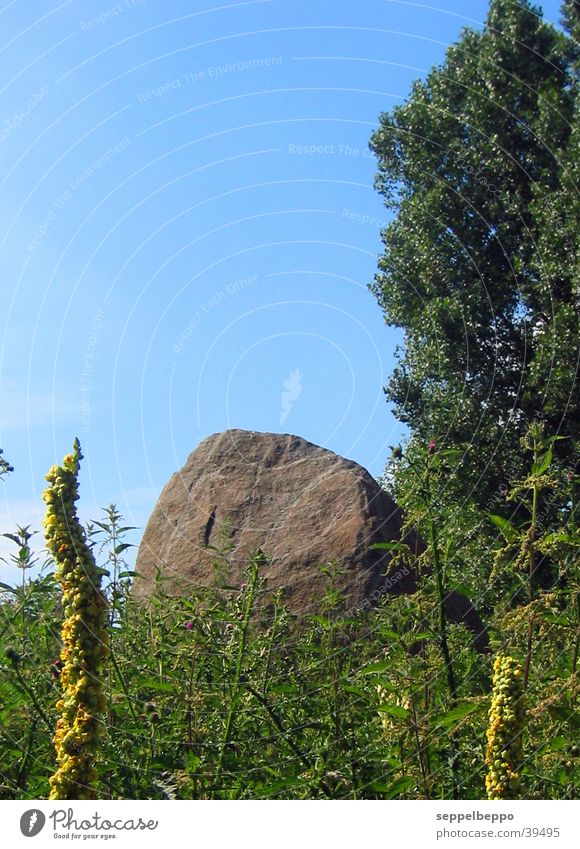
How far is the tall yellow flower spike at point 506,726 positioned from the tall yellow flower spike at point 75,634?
1018mm

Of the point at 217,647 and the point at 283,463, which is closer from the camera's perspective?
the point at 217,647

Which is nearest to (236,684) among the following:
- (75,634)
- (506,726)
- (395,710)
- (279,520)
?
(395,710)

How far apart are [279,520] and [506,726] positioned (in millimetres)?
5953

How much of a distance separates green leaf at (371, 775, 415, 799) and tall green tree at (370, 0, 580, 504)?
12.0 metres

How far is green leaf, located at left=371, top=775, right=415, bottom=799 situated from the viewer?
2893mm

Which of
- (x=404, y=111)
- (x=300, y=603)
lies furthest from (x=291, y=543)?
(x=404, y=111)

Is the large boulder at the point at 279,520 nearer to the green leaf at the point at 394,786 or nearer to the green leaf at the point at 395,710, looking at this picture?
the green leaf at the point at 395,710

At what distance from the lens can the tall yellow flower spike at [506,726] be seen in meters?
2.43

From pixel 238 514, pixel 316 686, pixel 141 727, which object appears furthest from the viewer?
pixel 238 514

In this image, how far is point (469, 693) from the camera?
3805 millimetres

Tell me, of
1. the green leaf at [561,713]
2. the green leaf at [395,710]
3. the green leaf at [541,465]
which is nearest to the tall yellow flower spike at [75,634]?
the green leaf at [395,710]

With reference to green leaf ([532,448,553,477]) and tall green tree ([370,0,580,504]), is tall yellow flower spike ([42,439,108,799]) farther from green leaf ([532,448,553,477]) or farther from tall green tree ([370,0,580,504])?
tall green tree ([370,0,580,504])
